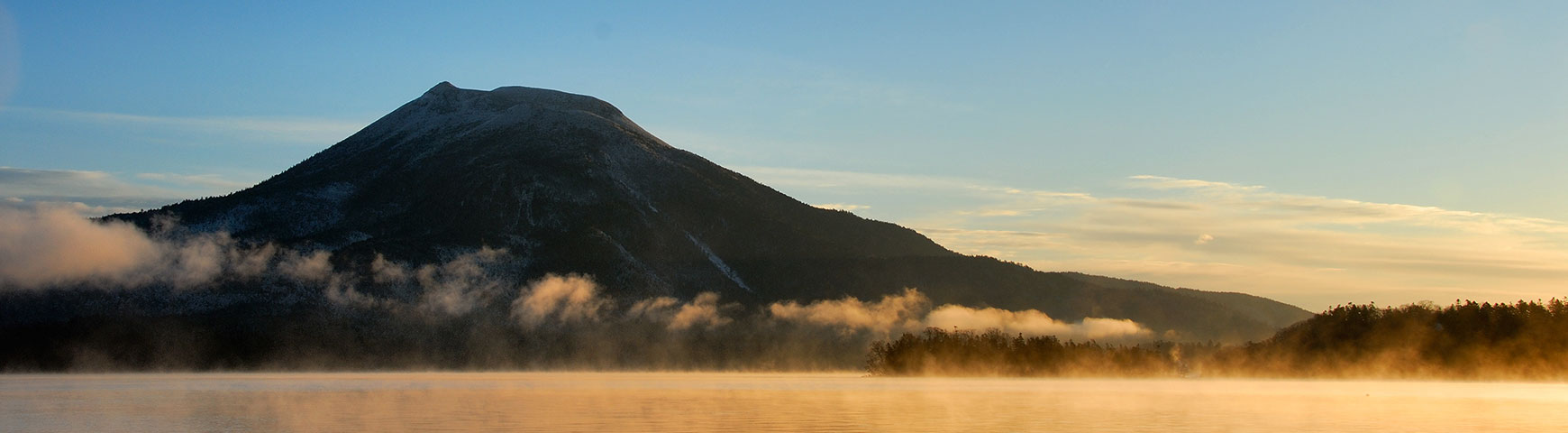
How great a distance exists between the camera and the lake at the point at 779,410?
284 feet

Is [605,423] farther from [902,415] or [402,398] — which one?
[402,398]

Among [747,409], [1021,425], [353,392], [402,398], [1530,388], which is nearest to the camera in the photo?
[1021,425]

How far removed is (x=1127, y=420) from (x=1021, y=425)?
10.6m

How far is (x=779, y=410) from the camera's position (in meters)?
107

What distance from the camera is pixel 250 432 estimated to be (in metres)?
80.1

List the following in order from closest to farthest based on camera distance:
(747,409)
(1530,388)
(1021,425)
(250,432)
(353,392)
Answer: (250,432), (1021,425), (747,409), (353,392), (1530,388)

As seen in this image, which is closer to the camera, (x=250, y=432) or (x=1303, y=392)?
(x=250, y=432)

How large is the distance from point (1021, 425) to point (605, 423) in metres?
24.4

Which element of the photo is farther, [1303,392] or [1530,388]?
[1530,388]

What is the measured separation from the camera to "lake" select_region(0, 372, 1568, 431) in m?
86.4

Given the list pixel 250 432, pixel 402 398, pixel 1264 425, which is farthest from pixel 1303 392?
pixel 250 432

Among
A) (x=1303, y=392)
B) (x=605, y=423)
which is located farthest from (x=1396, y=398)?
(x=605, y=423)

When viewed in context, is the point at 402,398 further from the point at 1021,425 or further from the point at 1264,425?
the point at 1264,425

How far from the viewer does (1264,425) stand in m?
88.2
